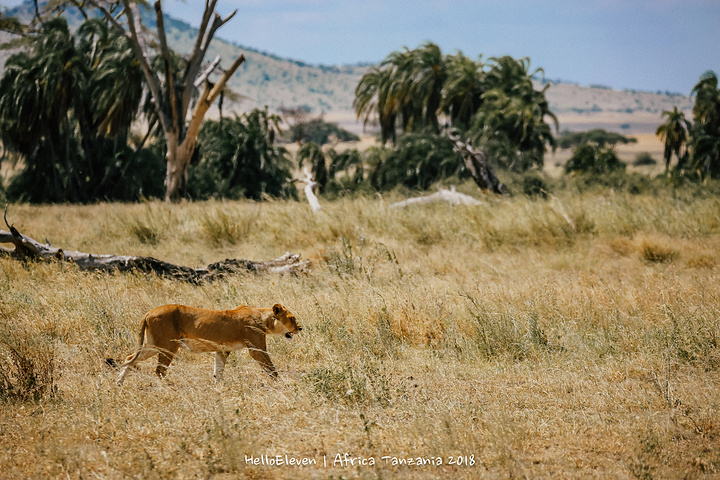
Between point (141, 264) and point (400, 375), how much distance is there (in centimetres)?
413

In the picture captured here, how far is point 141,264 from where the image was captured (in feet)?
24.6

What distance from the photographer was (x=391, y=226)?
10984 mm

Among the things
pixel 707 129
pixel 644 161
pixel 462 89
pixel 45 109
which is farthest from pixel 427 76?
pixel 644 161

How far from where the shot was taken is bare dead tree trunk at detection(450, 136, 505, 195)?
13906mm

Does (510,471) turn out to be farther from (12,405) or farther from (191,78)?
(191,78)

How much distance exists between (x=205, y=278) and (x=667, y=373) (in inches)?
197

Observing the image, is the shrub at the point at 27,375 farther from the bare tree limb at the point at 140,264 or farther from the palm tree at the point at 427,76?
the palm tree at the point at 427,76

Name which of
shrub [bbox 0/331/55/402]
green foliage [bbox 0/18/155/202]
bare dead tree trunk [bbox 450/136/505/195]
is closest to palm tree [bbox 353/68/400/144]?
green foliage [bbox 0/18/155/202]

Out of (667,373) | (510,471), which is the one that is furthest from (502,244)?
(510,471)

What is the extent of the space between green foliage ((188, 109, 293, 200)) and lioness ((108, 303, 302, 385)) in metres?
17.6

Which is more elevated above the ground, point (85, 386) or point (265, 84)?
point (265, 84)

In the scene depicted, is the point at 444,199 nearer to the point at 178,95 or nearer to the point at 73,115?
the point at 178,95

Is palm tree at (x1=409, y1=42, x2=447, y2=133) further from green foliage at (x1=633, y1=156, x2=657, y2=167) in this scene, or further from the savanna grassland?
green foliage at (x1=633, y1=156, x2=657, y2=167)

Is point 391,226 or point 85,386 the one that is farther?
point 391,226
